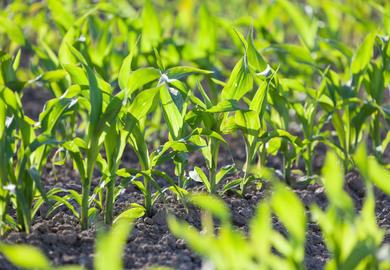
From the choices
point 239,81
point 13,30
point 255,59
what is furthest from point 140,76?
point 13,30

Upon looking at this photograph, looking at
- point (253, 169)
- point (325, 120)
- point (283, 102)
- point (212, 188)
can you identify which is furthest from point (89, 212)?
point (325, 120)

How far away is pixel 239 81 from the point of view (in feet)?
6.49

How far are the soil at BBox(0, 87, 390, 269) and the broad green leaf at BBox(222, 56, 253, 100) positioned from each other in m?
0.42

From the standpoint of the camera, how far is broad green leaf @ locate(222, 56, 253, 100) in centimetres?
196

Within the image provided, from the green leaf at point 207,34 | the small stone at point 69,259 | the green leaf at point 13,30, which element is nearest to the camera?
the small stone at point 69,259

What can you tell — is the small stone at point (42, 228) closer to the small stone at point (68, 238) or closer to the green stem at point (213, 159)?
the small stone at point (68, 238)

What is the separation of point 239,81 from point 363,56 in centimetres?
69

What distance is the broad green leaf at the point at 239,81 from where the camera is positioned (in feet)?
6.43

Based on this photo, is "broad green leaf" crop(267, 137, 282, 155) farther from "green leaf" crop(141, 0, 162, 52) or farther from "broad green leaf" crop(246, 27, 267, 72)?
"green leaf" crop(141, 0, 162, 52)

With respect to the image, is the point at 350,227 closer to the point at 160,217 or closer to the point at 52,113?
the point at 160,217

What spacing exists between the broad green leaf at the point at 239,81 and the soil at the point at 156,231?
0.42m

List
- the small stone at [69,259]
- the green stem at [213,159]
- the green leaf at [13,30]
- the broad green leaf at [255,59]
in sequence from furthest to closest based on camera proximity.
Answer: the green leaf at [13,30]
the broad green leaf at [255,59]
the green stem at [213,159]
the small stone at [69,259]

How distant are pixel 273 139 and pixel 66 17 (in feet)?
4.16

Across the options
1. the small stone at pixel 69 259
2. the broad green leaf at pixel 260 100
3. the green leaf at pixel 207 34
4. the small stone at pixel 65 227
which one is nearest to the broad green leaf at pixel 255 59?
the broad green leaf at pixel 260 100
